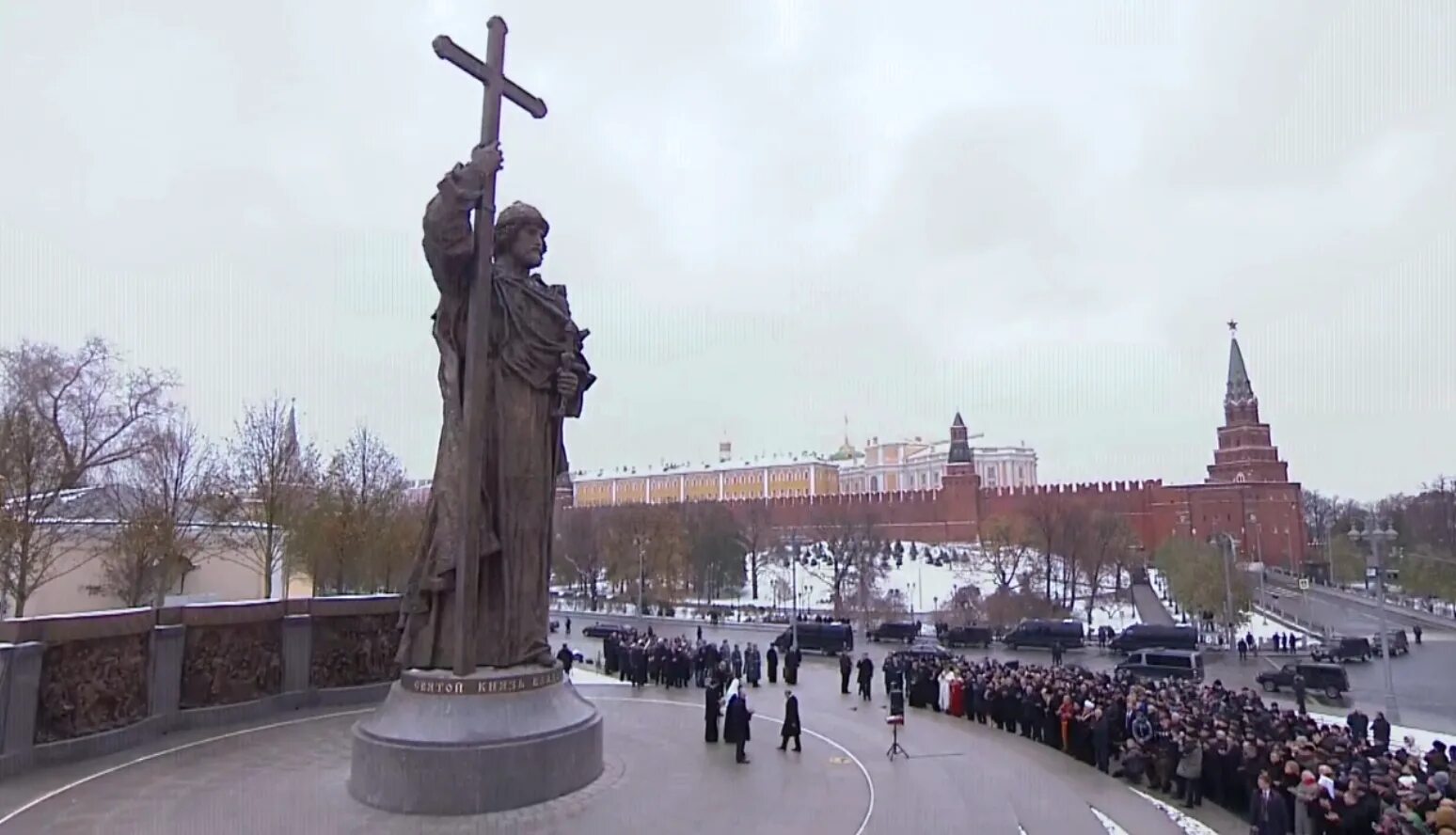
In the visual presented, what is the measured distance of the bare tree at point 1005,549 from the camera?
61.6 meters

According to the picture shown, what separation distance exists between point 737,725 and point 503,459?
17.9ft

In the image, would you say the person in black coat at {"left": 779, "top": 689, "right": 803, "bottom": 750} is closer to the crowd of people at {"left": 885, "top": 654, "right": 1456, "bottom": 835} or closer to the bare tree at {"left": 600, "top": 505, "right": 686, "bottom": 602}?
the crowd of people at {"left": 885, "top": 654, "right": 1456, "bottom": 835}

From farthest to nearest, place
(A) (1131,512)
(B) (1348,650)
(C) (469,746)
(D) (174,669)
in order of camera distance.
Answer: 1. (A) (1131,512)
2. (B) (1348,650)
3. (D) (174,669)
4. (C) (469,746)

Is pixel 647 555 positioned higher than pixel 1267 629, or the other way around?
pixel 647 555

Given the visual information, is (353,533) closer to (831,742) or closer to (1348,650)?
(831,742)

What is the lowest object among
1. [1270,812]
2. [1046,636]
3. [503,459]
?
[1046,636]

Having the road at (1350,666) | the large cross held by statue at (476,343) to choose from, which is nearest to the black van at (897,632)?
the road at (1350,666)

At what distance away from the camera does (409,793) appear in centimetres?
973

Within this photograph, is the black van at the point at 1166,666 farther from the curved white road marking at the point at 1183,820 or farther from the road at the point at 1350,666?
the curved white road marking at the point at 1183,820

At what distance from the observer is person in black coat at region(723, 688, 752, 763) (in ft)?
43.9

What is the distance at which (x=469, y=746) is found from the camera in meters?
9.88

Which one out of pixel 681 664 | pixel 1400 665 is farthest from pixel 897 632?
pixel 681 664

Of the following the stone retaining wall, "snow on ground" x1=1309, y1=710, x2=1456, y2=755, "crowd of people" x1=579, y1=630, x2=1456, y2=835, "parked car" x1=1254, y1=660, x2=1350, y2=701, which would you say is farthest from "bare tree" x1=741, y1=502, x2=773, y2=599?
the stone retaining wall

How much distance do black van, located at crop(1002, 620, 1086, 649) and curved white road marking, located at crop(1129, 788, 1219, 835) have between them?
2868cm
